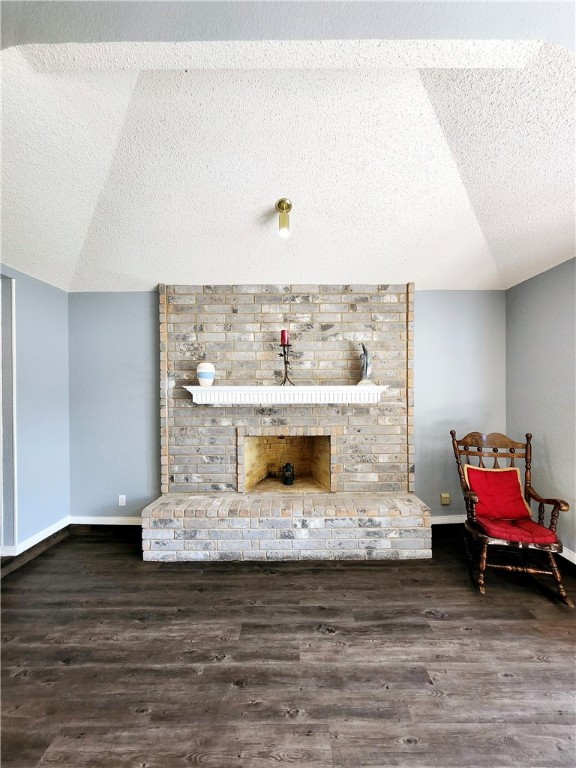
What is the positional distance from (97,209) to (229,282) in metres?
1.15

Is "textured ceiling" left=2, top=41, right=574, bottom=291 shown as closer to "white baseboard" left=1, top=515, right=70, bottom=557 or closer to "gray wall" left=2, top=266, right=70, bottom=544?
"gray wall" left=2, top=266, right=70, bottom=544

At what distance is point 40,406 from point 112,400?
0.57 m

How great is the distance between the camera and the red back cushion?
2666mm

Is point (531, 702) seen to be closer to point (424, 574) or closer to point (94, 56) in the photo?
point (424, 574)

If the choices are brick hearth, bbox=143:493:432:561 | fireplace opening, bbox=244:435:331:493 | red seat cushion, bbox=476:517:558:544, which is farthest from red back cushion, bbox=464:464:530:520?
fireplace opening, bbox=244:435:331:493

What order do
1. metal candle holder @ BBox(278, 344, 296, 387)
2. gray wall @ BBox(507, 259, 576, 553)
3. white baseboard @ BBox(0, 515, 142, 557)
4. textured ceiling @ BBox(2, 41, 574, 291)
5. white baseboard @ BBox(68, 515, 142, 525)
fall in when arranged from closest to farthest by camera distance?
textured ceiling @ BBox(2, 41, 574, 291)
gray wall @ BBox(507, 259, 576, 553)
white baseboard @ BBox(0, 515, 142, 557)
metal candle holder @ BBox(278, 344, 296, 387)
white baseboard @ BBox(68, 515, 142, 525)

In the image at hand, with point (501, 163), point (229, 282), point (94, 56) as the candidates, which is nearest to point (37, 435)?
point (229, 282)

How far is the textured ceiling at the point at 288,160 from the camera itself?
4.80ft

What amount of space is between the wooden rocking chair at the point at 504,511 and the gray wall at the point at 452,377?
1.02 ft

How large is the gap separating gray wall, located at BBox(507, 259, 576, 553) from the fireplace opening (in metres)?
1.81

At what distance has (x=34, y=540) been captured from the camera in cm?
285

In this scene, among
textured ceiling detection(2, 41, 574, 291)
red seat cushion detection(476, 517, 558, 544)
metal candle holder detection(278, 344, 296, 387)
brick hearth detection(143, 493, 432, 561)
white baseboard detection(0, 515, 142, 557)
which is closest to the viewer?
textured ceiling detection(2, 41, 574, 291)

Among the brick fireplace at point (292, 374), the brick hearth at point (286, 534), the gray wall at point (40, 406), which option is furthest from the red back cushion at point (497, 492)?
the gray wall at point (40, 406)

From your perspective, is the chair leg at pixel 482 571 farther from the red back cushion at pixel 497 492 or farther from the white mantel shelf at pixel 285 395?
the white mantel shelf at pixel 285 395
